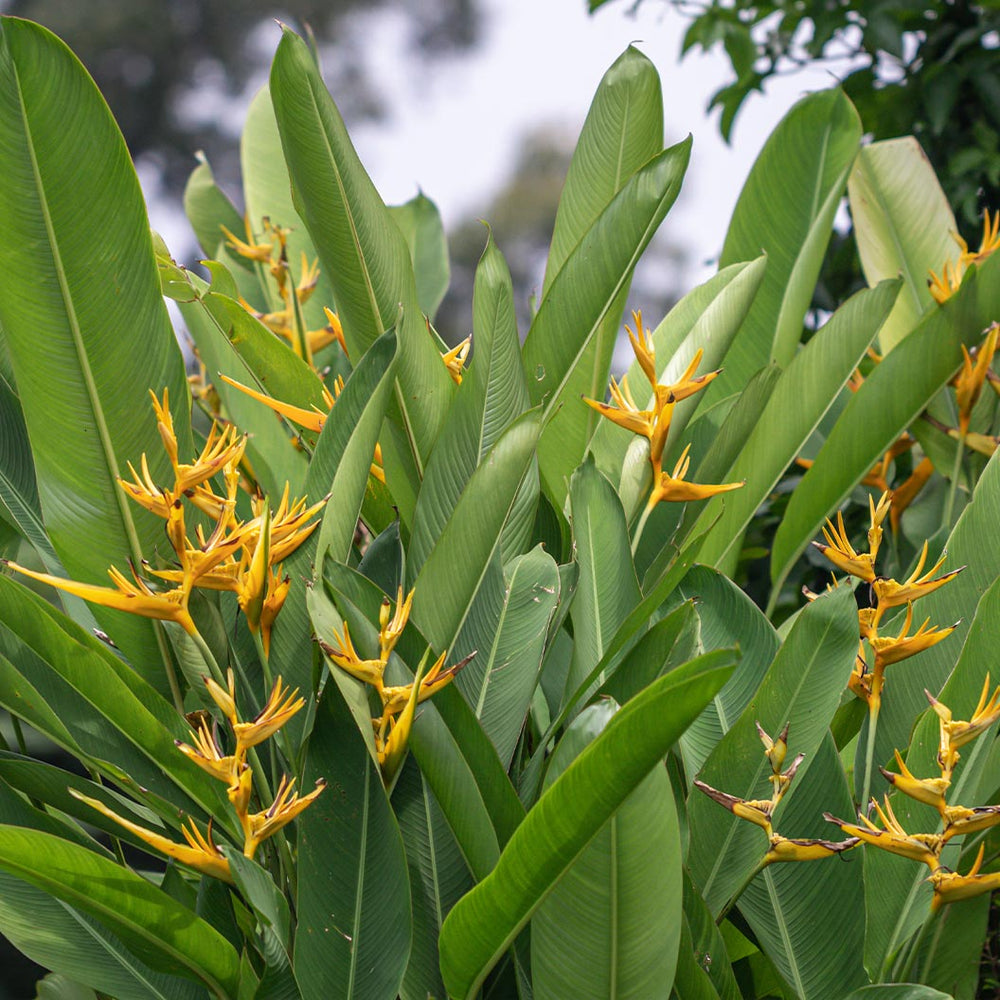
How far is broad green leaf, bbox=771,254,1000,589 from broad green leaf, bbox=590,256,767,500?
184 millimetres

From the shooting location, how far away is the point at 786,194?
137 centimetres

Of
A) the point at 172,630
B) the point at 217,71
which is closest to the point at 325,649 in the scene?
the point at 172,630

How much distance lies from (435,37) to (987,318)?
16651 mm

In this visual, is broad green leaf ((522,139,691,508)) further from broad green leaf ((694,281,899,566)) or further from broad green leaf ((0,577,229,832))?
broad green leaf ((0,577,229,832))

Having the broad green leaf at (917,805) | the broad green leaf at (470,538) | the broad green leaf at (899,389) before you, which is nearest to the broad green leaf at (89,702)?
the broad green leaf at (470,538)

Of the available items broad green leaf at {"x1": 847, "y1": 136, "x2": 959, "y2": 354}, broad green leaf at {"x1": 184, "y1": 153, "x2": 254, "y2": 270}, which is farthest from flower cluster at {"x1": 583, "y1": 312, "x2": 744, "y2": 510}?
broad green leaf at {"x1": 184, "y1": 153, "x2": 254, "y2": 270}

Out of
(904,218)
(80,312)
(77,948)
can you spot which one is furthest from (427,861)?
(904,218)

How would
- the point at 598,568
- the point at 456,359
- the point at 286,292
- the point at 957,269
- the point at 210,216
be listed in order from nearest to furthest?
the point at 598,568 < the point at 456,359 < the point at 957,269 < the point at 286,292 < the point at 210,216

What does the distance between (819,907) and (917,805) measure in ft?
0.39

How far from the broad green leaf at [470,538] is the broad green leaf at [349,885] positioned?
0.12 meters

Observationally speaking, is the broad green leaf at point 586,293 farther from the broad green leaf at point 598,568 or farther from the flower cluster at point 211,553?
the flower cluster at point 211,553

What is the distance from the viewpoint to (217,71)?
14625 millimetres

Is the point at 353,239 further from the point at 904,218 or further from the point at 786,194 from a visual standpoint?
the point at 904,218

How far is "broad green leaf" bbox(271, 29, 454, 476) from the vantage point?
975 mm
